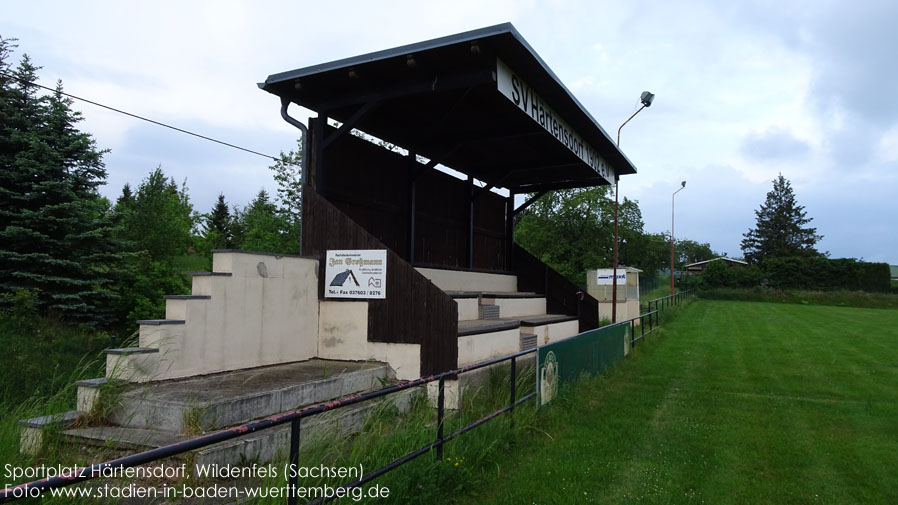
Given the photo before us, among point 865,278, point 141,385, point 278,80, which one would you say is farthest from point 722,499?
point 865,278

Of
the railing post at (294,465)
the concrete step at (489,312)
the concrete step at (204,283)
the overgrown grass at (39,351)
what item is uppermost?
the concrete step at (204,283)

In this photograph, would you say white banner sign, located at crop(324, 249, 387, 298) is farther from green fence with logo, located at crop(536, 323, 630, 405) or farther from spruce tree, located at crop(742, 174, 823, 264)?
spruce tree, located at crop(742, 174, 823, 264)

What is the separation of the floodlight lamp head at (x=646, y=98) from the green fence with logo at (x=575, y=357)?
8208mm

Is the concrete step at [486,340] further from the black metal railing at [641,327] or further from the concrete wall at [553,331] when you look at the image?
the black metal railing at [641,327]

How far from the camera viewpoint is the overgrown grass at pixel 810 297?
45.5 m

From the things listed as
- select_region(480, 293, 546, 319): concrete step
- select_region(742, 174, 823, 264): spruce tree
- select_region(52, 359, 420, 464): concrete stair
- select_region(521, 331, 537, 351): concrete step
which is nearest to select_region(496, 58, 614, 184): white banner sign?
select_region(480, 293, 546, 319): concrete step

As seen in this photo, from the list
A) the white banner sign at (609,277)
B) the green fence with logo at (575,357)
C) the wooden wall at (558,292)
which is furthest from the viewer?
the white banner sign at (609,277)

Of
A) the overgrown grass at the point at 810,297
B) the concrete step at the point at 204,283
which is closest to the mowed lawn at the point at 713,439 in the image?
the concrete step at the point at 204,283

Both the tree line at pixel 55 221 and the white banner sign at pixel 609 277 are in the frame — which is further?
the white banner sign at pixel 609 277

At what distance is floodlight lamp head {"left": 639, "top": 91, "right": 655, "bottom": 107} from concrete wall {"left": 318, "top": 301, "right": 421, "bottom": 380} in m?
12.9

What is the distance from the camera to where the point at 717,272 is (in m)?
56.3

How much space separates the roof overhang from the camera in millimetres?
7473

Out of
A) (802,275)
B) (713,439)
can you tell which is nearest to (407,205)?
(713,439)

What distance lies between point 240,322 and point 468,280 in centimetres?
646
